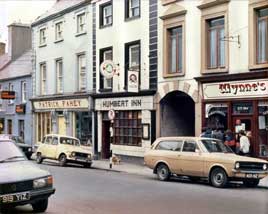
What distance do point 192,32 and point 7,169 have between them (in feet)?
46.6

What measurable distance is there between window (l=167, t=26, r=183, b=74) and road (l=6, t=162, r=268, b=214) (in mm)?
7316

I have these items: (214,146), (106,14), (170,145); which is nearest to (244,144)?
(214,146)

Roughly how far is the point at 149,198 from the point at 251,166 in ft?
14.8

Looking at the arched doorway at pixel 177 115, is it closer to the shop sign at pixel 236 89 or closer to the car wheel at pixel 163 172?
the shop sign at pixel 236 89

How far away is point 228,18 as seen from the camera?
20938mm

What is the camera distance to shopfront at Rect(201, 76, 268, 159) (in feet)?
65.1

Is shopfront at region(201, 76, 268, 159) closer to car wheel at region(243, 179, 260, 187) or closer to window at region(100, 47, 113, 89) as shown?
car wheel at region(243, 179, 260, 187)

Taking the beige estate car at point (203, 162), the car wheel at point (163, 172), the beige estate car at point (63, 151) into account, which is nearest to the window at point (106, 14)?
the beige estate car at point (63, 151)

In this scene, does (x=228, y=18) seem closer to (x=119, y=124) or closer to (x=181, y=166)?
(x=181, y=166)

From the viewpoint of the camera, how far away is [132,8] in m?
27.2

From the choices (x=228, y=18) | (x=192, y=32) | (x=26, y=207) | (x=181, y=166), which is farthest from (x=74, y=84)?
(x=26, y=207)

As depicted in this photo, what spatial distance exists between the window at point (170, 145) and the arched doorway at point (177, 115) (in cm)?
570

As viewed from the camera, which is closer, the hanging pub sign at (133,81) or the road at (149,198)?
the road at (149,198)

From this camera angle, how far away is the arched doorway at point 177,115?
81.6 feet
